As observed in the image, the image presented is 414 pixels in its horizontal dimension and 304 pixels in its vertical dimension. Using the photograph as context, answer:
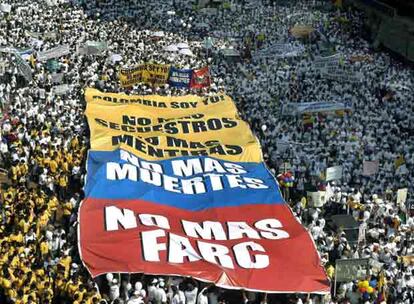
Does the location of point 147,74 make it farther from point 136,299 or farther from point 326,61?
point 136,299

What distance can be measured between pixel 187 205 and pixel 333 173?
5339 millimetres

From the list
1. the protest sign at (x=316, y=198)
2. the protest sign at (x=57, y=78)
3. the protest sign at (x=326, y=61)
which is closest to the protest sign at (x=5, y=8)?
the protest sign at (x=57, y=78)

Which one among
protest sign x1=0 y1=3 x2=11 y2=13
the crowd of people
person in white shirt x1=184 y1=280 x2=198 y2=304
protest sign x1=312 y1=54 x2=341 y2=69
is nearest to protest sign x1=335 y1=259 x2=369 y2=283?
the crowd of people

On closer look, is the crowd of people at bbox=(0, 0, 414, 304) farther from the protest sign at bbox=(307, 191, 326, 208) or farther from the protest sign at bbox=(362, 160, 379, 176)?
the protest sign at bbox=(362, 160, 379, 176)

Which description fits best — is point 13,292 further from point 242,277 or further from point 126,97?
point 126,97

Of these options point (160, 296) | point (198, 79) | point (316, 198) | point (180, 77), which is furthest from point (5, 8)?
point (160, 296)

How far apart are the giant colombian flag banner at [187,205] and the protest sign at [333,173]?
6.08 ft

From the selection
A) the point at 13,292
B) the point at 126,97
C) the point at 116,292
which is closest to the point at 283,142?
the point at 126,97

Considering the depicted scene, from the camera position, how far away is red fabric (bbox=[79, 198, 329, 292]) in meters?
17.8

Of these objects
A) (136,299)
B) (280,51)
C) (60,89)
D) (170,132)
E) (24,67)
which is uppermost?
(136,299)

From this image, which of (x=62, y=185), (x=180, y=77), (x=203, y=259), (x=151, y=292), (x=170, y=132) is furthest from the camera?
(x=180, y=77)

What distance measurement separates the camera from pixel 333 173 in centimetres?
2400

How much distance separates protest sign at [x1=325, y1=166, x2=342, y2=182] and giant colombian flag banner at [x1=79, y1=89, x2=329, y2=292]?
1.85m

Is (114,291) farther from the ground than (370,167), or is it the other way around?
(114,291)
